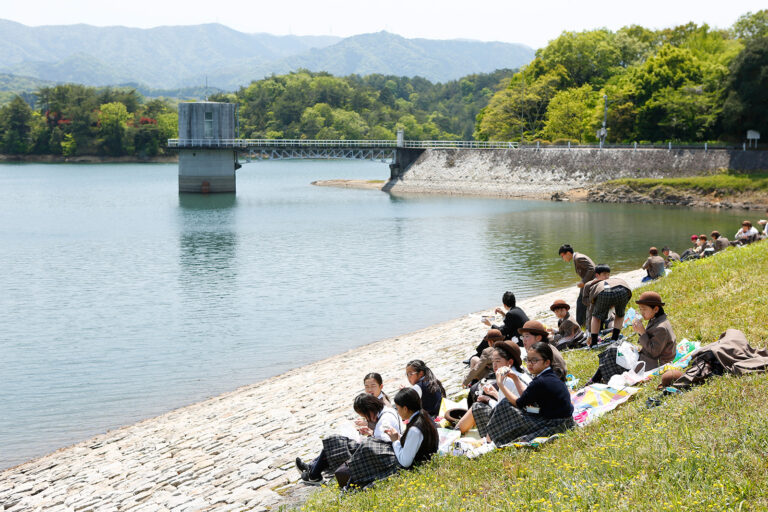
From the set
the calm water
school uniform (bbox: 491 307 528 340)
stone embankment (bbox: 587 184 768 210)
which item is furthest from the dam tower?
school uniform (bbox: 491 307 528 340)

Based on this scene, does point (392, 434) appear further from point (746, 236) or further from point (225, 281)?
point (225, 281)

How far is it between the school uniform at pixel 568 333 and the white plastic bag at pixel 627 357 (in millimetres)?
3051

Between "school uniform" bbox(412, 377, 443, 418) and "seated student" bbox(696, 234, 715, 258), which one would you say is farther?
"seated student" bbox(696, 234, 715, 258)

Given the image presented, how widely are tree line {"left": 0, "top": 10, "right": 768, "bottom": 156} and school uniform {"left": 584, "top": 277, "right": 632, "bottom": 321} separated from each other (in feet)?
182

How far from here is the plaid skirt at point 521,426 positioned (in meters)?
8.42

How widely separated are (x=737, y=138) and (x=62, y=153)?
125 metres

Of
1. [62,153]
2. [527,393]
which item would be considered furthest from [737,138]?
[62,153]

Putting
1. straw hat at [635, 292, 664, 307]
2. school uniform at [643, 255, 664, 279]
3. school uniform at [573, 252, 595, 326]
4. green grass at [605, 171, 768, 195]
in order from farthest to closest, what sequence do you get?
green grass at [605, 171, 768, 195], school uniform at [643, 255, 664, 279], school uniform at [573, 252, 595, 326], straw hat at [635, 292, 664, 307]

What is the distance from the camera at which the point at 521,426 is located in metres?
8.43

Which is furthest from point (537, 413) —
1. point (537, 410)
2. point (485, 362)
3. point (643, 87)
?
point (643, 87)

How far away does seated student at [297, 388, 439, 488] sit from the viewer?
27.2 ft

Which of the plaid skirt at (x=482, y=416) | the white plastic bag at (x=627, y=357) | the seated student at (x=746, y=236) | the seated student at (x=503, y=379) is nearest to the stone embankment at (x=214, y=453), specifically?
the seated student at (x=503, y=379)

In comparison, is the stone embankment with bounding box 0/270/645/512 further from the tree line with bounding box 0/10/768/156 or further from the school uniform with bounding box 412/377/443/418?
the tree line with bounding box 0/10/768/156

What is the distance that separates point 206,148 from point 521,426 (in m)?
77.6
